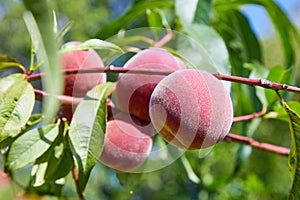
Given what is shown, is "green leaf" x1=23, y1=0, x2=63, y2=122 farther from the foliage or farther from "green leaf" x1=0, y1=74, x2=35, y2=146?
"green leaf" x1=0, y1=74, x2=35, y2=146

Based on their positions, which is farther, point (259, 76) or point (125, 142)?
point (259, 76)

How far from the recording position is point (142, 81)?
621 millimetres

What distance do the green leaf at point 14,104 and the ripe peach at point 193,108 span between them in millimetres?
156

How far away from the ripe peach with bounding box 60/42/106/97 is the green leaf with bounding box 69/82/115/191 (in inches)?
2.2

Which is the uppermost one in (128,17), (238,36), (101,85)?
(101,85)

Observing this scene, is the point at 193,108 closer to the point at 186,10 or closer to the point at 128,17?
the point at 186,10

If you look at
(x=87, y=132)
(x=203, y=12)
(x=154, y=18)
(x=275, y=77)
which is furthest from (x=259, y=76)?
(x=87, y=132)

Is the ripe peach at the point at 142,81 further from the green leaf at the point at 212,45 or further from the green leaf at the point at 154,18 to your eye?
the green leaf at the point at 154,18

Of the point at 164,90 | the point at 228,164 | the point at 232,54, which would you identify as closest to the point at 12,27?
the point at 228,164

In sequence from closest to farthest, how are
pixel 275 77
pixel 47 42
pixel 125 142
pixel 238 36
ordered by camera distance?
pixel 47 42 → pixel 125 142 → pixel 275 77 → pixel 238 36

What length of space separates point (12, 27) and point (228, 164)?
5806 millimetres

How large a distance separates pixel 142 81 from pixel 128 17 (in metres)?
0.45

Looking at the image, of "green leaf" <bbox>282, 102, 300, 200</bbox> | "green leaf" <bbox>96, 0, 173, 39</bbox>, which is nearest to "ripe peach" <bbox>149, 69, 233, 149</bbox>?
"green leaf" <bbox>282, 102, 300, 200</bbox>

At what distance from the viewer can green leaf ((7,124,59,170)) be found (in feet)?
2.02
